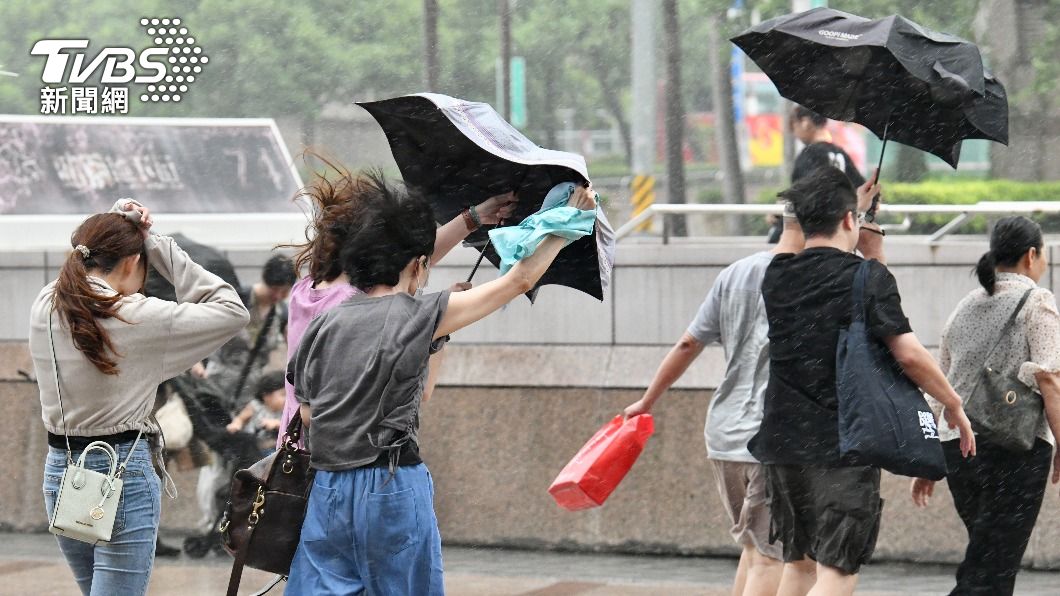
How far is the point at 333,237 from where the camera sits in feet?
14.6

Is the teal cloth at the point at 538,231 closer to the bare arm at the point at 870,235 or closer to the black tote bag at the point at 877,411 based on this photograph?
the black tote bag at the point at 877,411

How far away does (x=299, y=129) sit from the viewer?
15.1 metres

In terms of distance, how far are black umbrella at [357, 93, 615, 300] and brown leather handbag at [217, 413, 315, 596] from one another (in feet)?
2.84

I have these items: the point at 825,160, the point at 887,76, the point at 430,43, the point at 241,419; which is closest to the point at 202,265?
the point at 241,419

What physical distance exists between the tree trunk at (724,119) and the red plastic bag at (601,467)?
42.1ft

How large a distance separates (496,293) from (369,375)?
377 mm

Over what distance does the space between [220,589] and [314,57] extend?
32.7 ft

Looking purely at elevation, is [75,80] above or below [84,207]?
above

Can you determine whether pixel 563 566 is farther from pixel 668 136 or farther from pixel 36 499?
pixel 668 136

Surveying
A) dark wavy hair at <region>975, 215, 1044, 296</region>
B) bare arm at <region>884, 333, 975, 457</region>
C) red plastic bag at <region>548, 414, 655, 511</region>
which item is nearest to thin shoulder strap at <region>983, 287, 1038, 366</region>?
dark wavy hair at <region>975, 215, 1044, 296</region>

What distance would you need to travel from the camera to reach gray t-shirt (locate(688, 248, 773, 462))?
231 inches

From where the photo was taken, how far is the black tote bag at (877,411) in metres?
4.89

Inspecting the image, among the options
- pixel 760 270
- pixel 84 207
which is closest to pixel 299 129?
pixel 84 207

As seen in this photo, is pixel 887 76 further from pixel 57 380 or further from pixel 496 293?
pixel 57 380
